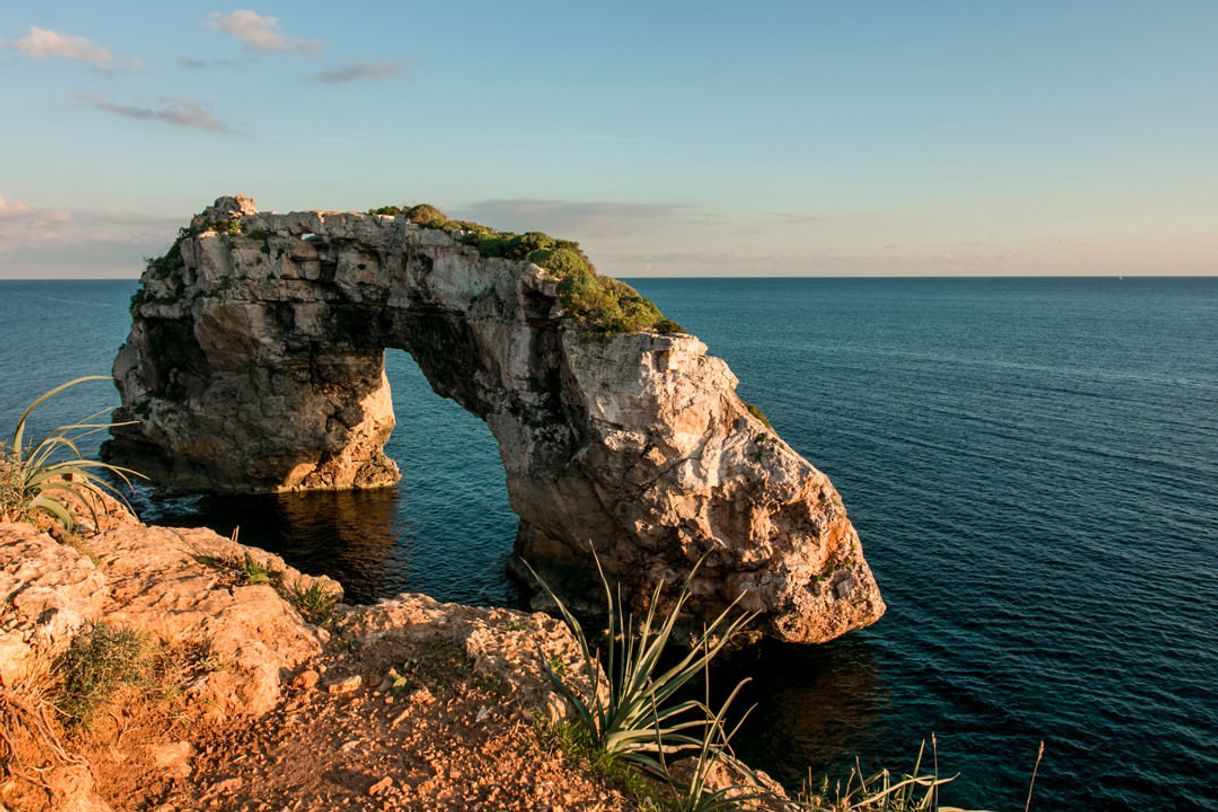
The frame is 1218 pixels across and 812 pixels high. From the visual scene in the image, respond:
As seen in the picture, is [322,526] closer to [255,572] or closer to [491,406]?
[491,406]

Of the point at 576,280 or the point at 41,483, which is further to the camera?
the point at 576,280

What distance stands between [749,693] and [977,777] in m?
8.36

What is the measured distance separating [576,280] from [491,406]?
971 centimetres

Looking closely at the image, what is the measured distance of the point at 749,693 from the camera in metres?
28.1

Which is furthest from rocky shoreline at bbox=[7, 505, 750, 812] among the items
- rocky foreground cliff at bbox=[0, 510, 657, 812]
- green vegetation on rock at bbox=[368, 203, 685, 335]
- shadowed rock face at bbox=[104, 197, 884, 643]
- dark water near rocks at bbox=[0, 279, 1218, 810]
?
green vegetation on rock at bbox=[368, 203, 685, 335]

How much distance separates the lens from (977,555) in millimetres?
36219

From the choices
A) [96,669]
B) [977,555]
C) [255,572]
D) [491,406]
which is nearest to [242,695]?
[96,669]

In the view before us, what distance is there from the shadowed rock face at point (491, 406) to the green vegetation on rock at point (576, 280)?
695 mm

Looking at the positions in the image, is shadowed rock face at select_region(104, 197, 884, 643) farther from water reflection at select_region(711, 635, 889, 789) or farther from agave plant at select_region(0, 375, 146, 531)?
agave plant at select_region(0, 375, 146, 531)

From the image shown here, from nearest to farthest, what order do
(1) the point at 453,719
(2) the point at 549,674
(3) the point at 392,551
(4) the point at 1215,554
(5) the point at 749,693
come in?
(1) the point at 453,719 → (2) the point at 549,674 → (5) the point at 749,693 → (4) the point at 1215,554 → (3) the point at 392,551

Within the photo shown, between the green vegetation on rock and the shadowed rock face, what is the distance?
2.28 feet

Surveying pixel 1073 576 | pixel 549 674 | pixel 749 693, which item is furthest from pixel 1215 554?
pixel 549 674

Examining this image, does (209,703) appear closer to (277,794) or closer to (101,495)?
(277,794)

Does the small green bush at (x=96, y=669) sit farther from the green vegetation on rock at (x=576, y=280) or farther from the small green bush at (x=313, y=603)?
the green vegetation on rock at (x=576, y=280)
